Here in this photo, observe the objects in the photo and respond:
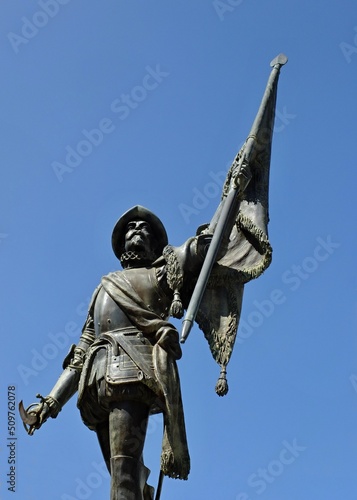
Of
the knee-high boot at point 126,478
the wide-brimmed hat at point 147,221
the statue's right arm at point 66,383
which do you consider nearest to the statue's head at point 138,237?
the wide-brimmed hat at point 147,221

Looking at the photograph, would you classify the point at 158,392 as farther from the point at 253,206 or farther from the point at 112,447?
the point at 253,206

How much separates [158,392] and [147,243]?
78.0 inches

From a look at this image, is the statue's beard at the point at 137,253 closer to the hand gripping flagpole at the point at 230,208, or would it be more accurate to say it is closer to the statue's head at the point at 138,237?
the statue's head at the point at 138,237

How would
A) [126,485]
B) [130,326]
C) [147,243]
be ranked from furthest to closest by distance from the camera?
1. [147,243]
2. [130,326]
3. [126,485]

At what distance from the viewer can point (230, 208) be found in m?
9.90

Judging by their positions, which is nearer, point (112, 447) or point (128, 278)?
point (112, 447)

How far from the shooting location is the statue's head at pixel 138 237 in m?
10.2

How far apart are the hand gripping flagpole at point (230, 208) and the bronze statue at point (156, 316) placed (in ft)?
0.04

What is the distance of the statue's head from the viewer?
10242 mm

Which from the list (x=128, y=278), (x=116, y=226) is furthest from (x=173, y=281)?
(x=116, y=226)

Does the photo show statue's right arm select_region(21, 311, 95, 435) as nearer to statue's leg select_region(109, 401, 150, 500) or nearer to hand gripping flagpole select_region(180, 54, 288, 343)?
statue's leg select_region(109, 401, 150, 500)

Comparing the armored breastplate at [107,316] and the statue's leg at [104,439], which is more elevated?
the armored breastplate at [107,316]

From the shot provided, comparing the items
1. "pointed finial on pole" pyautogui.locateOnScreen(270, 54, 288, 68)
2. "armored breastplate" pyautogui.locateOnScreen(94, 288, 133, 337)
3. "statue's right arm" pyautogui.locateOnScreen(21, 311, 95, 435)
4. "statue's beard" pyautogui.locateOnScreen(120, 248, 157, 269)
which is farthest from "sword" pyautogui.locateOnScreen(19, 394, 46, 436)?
"pointed finial on pole" pyautogui.locateOnScreen(270, 54, 288, 68)

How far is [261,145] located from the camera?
10523 millimetres
